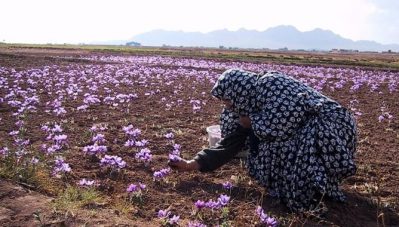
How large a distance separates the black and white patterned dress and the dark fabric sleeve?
0.38m

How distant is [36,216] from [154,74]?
629 inches

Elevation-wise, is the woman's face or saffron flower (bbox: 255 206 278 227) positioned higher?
the woman's face

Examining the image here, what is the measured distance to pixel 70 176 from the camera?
5395 mm

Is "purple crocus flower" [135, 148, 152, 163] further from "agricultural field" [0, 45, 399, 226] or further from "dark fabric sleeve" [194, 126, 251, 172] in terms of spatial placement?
"dark fabric sleeve" [194, 126, 251, 172]

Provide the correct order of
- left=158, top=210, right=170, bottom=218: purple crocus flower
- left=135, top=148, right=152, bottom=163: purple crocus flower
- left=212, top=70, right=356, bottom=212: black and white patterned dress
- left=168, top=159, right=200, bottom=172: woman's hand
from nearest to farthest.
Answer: left=158, top=210, right=170, bottom=218: purple crocus flower < left=212, top=70, right=356, bottom=212: black and white patterned dress < left=168, top=159, right=200, bottom=172: woman's hand < left=135, top=148, right=152, bottom=163: purple crocus flower

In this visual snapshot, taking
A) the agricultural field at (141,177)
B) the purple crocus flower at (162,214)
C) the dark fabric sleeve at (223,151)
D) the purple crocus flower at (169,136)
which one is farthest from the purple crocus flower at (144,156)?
the purple crocus flower at (162,214)

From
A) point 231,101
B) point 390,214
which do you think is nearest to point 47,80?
point 231,101


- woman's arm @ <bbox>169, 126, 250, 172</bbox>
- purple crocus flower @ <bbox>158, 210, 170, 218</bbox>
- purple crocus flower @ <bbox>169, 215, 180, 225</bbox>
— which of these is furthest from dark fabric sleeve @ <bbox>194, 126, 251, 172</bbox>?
purple crocus flower @ <bbox>169, 215, 180, 225</bbox>

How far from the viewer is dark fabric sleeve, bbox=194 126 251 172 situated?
524 cm

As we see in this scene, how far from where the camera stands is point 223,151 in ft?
17.3

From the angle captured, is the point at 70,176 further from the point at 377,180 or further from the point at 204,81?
the point at 204,81

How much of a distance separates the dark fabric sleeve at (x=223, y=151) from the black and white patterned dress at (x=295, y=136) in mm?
375

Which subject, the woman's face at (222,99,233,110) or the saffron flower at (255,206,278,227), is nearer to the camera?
the saffron flower at (255,206,278,227)

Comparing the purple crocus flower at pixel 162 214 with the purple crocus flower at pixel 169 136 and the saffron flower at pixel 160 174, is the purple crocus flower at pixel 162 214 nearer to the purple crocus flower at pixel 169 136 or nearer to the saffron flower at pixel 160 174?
the saffron flower at pixel 160 174
